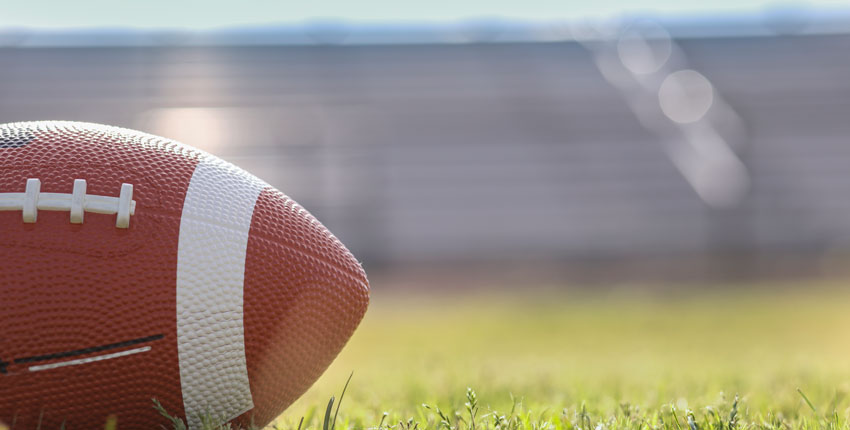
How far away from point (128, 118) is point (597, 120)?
747 cm

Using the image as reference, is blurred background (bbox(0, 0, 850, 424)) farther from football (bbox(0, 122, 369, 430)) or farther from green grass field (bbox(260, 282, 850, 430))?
football (bbox(0, 122, 369, 430))

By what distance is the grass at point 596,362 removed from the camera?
5.30 feet

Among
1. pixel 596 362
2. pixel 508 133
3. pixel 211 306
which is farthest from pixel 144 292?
pixel 508 133

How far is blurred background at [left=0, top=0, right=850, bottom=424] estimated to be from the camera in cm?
1100

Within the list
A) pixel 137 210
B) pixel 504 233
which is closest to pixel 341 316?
pixel 137 210

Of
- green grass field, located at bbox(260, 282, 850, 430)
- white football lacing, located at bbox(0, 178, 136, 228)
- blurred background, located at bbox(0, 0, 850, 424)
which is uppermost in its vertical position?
blurred background, located at bbox(0, 0, 850, 424)

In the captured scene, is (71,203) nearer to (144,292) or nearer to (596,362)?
(144,292)

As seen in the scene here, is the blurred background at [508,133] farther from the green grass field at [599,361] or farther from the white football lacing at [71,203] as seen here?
the white football lacing at [71,203]

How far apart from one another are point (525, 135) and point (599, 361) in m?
9.46

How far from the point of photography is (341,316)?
5.07ft

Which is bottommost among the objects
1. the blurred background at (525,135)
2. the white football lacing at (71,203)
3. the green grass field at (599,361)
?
the green grass field at (599,361)

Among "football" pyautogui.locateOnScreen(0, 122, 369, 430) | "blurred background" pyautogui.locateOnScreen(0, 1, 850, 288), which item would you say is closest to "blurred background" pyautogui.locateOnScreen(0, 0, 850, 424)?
"blurred background" pyautogui.locateOnScreen(0, 1, 850, 288)

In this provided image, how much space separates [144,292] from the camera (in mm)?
1369

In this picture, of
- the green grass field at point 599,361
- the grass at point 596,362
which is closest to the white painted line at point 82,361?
the grass at point 596,362
